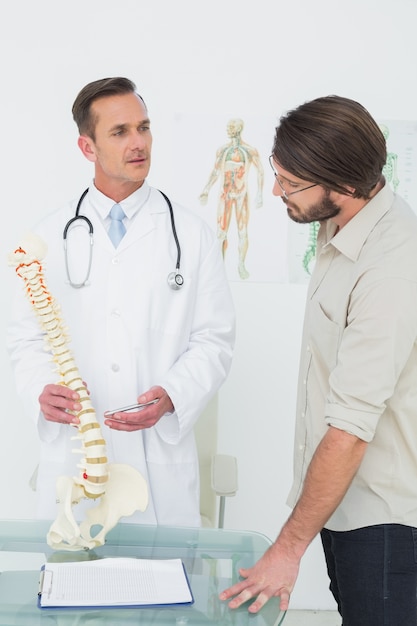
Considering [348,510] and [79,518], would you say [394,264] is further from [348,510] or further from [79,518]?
[79,518]

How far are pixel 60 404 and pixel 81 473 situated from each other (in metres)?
0.18

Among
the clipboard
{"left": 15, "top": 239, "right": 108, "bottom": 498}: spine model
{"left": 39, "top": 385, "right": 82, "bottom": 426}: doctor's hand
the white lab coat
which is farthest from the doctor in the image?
the clipboard

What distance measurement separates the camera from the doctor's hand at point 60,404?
1.66 m

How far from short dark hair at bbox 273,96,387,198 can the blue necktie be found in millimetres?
727

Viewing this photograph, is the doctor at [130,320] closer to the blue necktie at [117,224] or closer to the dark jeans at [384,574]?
the blue necktie at [117,224]

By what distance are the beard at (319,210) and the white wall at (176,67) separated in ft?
5.11

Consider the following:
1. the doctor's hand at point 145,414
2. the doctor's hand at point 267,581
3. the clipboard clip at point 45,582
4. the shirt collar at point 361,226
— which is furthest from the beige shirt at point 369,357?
the clipboard clip at point 45,582

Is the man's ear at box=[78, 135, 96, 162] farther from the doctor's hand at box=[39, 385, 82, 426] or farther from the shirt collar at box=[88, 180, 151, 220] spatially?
the doctor's hand at box=[39, 385, 82, 426]

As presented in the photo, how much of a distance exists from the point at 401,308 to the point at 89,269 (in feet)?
3.21

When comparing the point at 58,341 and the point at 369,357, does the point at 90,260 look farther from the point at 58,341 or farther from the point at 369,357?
the point at 369,357

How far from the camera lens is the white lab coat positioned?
200cm

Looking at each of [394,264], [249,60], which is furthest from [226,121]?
[394,264]

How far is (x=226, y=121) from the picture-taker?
3.06 m

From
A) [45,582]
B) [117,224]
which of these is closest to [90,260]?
[117,224]
